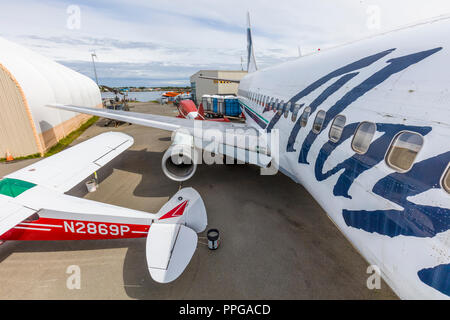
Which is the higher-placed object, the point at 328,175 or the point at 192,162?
the point at 328,175

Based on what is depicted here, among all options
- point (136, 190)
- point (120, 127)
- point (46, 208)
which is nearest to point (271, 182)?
point (136, 190)

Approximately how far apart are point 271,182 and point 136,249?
7.43 meters

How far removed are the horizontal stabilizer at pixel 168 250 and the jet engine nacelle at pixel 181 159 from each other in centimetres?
356

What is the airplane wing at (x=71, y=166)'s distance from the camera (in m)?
7.08

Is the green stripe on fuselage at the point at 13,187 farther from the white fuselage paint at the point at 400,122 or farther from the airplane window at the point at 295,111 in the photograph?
the airplane window at the point at 295,111

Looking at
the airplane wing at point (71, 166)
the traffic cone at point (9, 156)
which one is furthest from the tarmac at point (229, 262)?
the traffic cone at point (9, 156)

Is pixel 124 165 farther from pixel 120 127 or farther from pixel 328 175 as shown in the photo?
pixel 120 127

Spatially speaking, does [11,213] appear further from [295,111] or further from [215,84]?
[215,84]

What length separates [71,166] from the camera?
27.0ft

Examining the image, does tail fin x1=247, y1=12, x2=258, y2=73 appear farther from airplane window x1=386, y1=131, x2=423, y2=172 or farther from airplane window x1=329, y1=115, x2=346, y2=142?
airplane window x1=386, y1=131, x2=423, y2=172

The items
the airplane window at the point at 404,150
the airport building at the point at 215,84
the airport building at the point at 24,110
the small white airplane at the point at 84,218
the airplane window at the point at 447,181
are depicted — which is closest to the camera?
the airplane window at the point at 447,181
